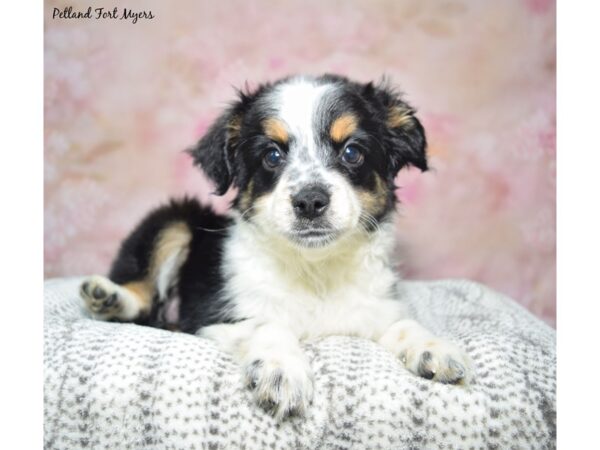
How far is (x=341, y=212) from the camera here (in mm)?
2238

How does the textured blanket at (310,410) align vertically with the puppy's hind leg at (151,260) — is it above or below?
below

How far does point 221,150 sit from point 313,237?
0.71 meters

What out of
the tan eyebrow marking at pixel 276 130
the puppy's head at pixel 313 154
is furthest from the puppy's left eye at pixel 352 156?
the tan eyebrow marking at pixel 276 130

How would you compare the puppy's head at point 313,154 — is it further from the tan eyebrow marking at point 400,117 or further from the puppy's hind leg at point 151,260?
the puppy's hind leg at point 151,260

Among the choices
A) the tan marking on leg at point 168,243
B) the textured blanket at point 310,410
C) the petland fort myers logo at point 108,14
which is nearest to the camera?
the textured blanket at point 310,410

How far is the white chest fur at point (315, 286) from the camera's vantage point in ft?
8.24

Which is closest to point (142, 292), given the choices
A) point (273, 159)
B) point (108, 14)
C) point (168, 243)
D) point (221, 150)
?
point (168, 243)

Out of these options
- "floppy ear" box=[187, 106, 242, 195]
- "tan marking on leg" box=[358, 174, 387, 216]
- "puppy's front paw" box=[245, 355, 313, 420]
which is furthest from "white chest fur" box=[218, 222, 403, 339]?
"puppy's front paw" box=[245, 355, 313, 420]

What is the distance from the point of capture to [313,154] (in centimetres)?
241

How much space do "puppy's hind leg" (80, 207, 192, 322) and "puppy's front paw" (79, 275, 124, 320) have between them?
0.09m

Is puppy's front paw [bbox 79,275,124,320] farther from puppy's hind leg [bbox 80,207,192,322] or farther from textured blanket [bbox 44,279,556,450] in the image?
textured blanket [bbox 44,279,556,450]

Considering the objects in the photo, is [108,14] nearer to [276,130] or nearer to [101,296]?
[276,130]

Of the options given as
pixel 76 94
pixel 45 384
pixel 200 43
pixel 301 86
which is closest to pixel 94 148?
pixel 76 94

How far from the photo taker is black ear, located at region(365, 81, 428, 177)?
107 inches
